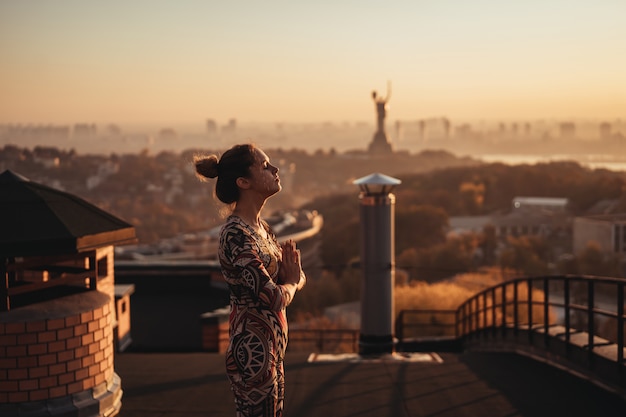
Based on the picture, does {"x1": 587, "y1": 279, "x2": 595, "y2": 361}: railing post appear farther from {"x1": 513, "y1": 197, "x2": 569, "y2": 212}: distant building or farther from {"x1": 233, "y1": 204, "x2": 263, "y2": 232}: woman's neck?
{"x1": 513, "y1": 197, "x2": 569, "y2": 212}: distant building

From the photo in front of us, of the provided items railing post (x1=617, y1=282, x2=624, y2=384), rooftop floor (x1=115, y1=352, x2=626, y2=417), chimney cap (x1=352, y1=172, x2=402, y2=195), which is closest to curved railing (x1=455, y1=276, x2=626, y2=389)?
railing post (x1=617, y1=282, x2=624, y2=384)

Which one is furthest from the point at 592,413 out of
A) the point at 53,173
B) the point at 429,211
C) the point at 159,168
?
the point at 159,168

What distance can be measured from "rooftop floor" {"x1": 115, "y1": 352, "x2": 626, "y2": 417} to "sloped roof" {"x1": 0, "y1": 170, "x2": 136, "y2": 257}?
141 centimetres

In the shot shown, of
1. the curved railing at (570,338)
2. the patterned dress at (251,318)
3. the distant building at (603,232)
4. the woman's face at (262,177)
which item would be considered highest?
the woman's face at (262,177)

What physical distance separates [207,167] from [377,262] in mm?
5471

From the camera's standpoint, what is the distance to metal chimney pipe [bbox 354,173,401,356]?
8156 mm

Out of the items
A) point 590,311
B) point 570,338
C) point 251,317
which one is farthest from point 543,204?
point 251,317

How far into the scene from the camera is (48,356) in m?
4.16

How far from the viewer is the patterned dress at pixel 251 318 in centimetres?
271

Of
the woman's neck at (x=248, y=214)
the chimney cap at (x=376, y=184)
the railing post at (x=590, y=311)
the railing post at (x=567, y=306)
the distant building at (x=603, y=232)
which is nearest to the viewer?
the woman's neck at (x=248, y=214)

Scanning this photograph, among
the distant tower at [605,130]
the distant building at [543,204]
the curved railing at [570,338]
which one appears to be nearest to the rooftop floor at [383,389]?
the curved railing at [570,338]

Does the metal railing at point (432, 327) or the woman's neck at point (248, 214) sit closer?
the woman's neck at point (248, 214)

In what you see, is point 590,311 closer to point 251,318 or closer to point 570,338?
point 570,338

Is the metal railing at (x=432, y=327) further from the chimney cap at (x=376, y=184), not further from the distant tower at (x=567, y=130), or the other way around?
the distant tower at (x=567, y=130)
